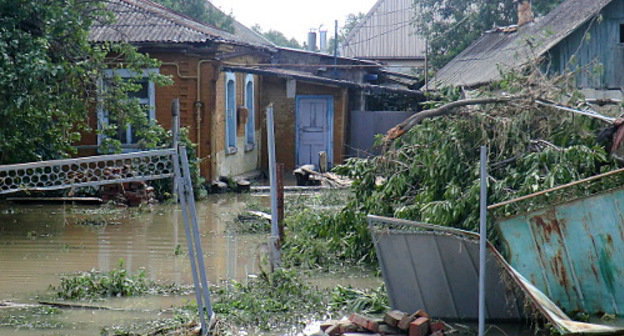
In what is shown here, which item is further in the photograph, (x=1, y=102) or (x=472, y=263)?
(x=1, y=102)

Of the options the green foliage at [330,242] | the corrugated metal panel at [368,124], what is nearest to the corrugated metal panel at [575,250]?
the green foliage at [330,242]

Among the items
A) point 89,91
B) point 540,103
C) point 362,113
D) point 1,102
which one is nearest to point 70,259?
point 1,102

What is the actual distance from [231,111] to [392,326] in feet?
46.7

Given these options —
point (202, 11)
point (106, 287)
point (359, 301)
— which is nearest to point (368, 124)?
point (202, 11)

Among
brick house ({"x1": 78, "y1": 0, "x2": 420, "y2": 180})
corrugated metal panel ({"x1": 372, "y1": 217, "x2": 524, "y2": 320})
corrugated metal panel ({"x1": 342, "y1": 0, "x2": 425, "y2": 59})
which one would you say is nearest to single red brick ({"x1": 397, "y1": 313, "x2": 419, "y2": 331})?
corrugated metal panel ({"x1": 372, "y1": 217, "x2": 524, "y2": 320})

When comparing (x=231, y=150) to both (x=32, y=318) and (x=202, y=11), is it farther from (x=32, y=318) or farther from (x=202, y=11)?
(x=202, y=11)

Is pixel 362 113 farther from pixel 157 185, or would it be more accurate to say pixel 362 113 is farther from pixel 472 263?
pixel 472 263

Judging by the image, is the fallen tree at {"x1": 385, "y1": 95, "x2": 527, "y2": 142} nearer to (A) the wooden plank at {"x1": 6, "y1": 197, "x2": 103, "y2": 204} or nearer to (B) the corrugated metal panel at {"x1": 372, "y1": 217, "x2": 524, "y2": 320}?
(B) the corrugated metal panel at {"x1": 372, "y1": 217, "x2": 524, "y2": 320}

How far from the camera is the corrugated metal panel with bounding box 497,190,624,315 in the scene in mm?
7324

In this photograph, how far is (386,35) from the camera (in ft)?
128

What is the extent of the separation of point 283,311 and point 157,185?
9.51 metres

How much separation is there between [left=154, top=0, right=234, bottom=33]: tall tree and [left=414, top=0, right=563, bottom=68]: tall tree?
27.9 ft

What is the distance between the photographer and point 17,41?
39.4ft

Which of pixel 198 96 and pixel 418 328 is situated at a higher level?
pixel 198 96
